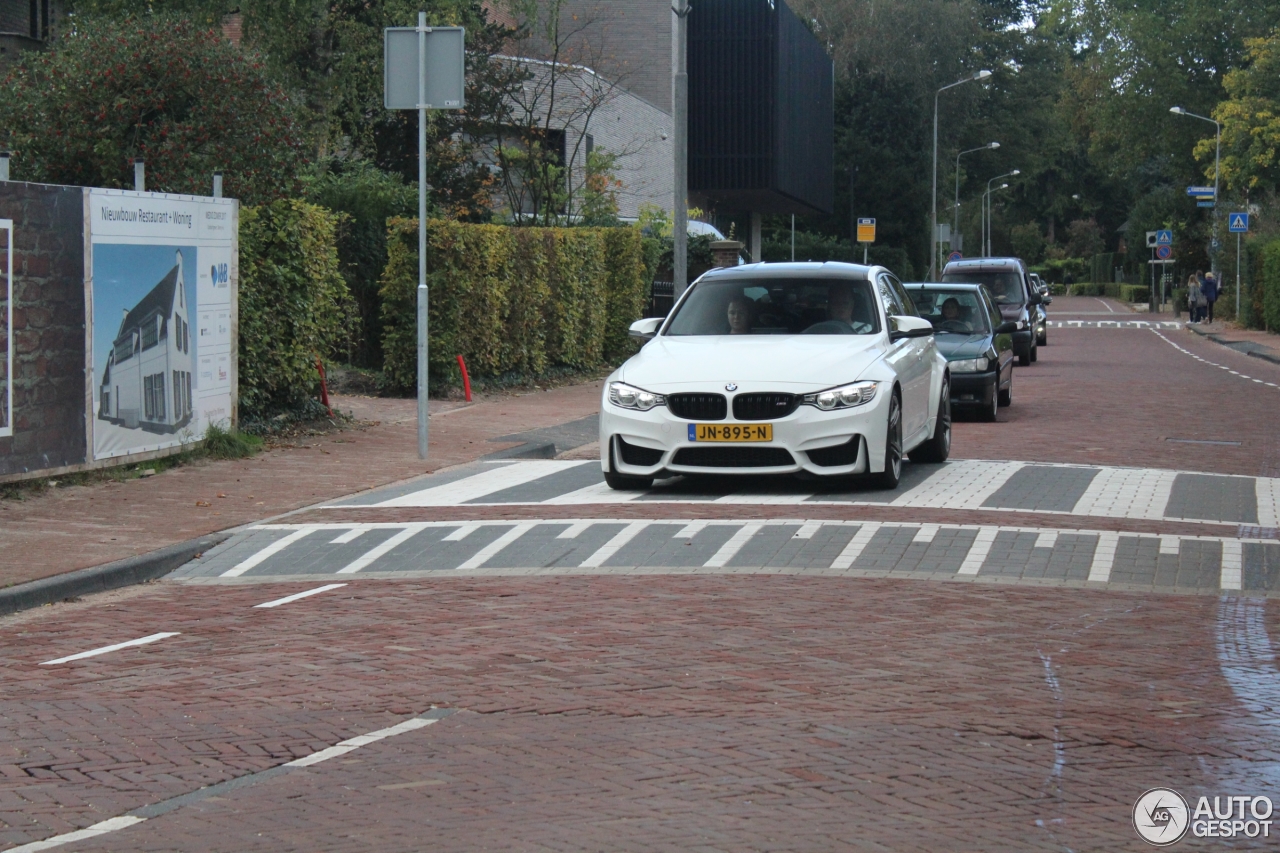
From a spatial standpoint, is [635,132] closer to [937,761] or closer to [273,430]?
[273,430]

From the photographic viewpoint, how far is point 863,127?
71625mm

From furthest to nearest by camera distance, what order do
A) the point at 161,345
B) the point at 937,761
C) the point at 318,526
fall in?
the point at 161,345
the point at 318,526
the point at 937,761

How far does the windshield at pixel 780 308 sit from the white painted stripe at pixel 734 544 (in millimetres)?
2671

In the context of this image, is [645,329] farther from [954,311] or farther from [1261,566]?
[954,311]

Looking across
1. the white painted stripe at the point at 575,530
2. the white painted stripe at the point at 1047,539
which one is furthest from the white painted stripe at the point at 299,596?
the white painted stripe at the point at 1047,539

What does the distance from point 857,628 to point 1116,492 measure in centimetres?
531

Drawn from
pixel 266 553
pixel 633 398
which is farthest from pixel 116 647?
pixel 633 398

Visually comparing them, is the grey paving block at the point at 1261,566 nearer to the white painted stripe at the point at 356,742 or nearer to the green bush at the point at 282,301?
the white painted stripe at the point at 356,742

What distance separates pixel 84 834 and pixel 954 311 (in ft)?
55.5

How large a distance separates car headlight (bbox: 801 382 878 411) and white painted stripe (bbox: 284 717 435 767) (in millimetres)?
5873

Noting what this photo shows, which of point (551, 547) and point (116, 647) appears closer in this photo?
point (116, 647)

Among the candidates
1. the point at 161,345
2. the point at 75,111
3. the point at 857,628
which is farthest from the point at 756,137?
the point at 857,628

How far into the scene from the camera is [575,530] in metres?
10.6

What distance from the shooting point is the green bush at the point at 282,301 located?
15453 millimetres
